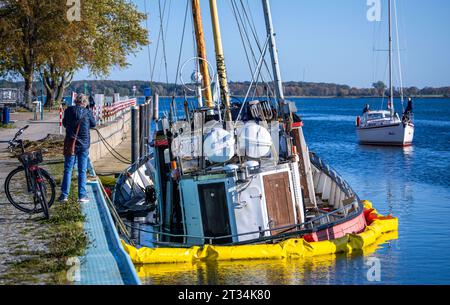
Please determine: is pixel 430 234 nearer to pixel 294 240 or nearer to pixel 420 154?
pixel 294 240

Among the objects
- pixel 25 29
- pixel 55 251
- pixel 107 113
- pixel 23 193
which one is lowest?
pixel 55 251

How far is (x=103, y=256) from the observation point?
12055 millimetres

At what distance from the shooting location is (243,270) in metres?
16.5

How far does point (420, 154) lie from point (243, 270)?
40.0m

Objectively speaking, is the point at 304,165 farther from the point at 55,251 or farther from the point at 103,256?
the point at 55,251

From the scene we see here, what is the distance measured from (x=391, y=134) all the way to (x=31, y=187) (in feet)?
151

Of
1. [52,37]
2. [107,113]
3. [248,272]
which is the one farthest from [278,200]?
[52,37]

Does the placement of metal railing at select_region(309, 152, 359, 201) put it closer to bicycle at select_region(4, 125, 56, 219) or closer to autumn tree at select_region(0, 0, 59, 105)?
bicycle at select_region(4, 125, 56, 219)

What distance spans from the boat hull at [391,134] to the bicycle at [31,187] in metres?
44.6

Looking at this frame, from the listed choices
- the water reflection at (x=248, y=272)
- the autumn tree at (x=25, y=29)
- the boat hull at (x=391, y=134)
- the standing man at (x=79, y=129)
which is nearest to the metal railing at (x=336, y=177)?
the water reflection at (x=248, y=272)

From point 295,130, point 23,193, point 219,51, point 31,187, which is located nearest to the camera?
point 31,187

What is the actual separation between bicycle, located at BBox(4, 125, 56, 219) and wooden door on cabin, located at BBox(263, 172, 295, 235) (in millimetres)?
4721

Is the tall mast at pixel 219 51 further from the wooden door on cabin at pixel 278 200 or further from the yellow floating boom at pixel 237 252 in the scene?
the yellow floating boom at pixel 237 252
